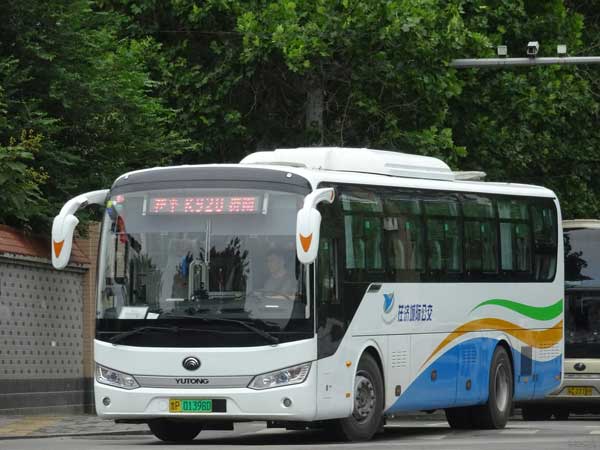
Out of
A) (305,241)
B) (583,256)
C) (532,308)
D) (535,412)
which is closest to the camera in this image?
(305,241)

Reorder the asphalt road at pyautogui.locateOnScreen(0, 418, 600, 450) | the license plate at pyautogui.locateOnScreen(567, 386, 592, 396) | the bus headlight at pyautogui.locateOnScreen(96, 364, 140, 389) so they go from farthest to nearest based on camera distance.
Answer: the license plate at pyautogui.locateOnScreen(567, 386, 592, 396)
the bus headlight at pyautogui.locateOnScreen(96, 364, 140, 389)
the asphalt road at pyautogui.locateOnScreen(0, 418, 600, 450)

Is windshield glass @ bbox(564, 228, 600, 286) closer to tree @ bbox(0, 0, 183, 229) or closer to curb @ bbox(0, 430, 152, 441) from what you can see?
tree @ bbox(0, 0, 183, 229)

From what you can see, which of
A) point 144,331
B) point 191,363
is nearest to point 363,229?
point 191,363

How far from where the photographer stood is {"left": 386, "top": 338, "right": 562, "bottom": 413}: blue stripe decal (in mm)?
20375

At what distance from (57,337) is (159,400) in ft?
28.5

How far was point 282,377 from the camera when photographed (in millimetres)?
17594

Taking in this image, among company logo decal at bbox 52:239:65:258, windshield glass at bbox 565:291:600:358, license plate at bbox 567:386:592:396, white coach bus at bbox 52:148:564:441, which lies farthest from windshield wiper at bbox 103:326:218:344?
windshield glass at bbox 565:291:600:358

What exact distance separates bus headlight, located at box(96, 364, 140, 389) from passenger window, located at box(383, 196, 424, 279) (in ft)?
11.2

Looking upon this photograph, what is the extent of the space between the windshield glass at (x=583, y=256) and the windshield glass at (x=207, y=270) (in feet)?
33.9

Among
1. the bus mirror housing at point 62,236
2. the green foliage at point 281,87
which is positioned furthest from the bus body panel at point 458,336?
the green foliage at point 281,87

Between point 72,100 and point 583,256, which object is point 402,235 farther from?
point 72,100

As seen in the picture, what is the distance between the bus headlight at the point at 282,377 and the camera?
17547mm

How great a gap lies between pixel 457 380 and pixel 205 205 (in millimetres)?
4777

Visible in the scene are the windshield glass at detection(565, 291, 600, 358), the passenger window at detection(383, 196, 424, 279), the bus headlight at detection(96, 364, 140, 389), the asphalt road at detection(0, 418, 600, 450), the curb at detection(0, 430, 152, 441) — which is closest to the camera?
the asphalt road at detection(0, 418, 600, 450)
